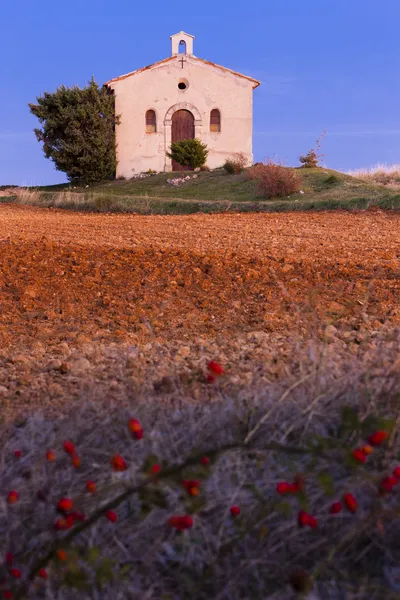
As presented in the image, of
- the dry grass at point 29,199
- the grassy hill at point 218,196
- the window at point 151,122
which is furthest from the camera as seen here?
the window at point 151,122

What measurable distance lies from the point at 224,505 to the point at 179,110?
29075 millimetres

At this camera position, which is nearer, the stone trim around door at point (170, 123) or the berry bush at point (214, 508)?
the berry bush at point (214, 508)

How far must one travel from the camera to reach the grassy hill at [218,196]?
53.9ft

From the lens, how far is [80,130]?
92.3ft

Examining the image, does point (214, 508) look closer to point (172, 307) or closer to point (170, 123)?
point (172, 307)

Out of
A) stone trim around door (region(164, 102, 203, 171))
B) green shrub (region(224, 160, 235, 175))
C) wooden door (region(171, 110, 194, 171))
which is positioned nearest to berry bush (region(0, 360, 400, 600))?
green shrub (region(224, 160, 235, 175))

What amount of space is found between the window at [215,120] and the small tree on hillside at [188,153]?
6.00ft

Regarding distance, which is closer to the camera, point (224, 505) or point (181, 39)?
point (224, 505)

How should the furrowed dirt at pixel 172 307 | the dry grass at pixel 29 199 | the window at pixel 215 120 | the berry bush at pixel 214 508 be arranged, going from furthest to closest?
1. the window at pixel 215 120
2. the dry grass at pixel 29 199
3. the furrowed dirt at pixel 172 307
4. the berry bush at pixel 214 508

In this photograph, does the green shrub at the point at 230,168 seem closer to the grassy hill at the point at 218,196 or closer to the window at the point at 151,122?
the grassy hill at the point at 218,196

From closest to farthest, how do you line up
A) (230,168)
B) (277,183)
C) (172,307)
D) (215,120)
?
(172,307), (277,183), (230,168), (215,120)

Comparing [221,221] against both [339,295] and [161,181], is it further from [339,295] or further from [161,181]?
[161,181]

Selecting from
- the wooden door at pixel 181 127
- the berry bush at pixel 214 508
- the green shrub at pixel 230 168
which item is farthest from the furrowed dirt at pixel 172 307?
the wooden door at pixel 181 127

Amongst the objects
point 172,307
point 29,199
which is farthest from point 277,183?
point 172,307
